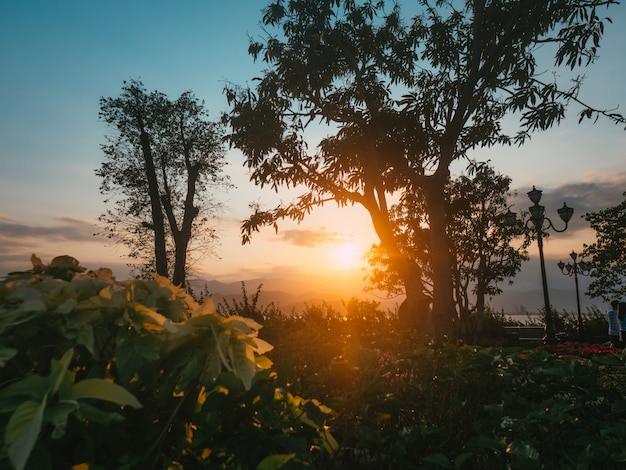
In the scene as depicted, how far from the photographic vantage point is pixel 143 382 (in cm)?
163

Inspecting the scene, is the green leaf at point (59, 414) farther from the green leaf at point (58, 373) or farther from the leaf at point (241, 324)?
the leaf at point (241, 324)

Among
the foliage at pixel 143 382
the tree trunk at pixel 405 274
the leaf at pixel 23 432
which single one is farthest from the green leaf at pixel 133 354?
the tree trunk at pixel 405 274

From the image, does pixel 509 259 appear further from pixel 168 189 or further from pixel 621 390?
pixel 621 390

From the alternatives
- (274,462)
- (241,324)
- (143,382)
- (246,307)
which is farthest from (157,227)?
(274,462)

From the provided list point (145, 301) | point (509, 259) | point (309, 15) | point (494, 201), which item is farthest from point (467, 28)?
point (145, 301)

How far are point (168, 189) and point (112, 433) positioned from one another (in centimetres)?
2750

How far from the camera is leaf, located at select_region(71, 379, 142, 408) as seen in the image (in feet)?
4.04

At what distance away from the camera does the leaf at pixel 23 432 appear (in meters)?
1.06

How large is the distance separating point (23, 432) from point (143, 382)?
0.53 meters

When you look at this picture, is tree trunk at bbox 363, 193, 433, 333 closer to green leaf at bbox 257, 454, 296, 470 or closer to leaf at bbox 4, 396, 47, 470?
green leaf at bbox 257, 454, 296, 470

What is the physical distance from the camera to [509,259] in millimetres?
25266

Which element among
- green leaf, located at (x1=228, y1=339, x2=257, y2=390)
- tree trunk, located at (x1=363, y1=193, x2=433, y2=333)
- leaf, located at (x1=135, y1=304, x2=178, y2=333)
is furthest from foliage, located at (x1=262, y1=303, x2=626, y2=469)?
tree trunk, located at (x1=363, y1=193, x2=433, y2=333)

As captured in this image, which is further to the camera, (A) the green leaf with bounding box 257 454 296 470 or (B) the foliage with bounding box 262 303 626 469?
(B) the foliage with bounding box 262 303 626 469

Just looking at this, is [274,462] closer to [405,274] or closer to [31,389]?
[31,389]
